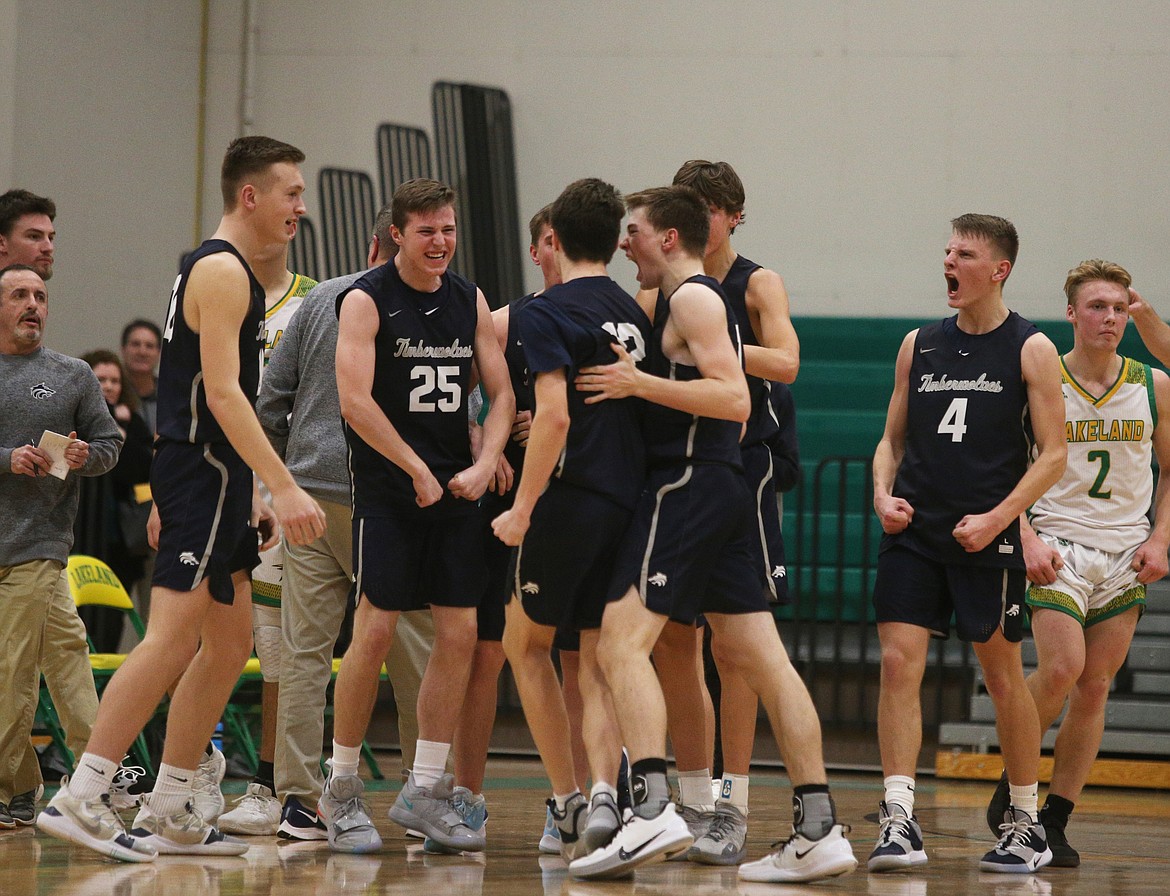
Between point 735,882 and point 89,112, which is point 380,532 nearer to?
point 735,882

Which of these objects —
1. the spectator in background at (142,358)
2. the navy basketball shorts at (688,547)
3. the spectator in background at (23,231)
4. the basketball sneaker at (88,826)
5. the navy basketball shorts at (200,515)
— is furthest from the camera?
the spectator in background at (142,358)

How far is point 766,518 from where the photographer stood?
192 inches

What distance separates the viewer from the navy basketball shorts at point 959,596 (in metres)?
4.68

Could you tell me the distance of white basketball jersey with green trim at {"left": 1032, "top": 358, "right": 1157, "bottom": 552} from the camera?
5.43 meters

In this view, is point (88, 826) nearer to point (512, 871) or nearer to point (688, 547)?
point (512, 871)

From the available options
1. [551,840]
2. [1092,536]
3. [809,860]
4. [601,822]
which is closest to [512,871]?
[551,840]

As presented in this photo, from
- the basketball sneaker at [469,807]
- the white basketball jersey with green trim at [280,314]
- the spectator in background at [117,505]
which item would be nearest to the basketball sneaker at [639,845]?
the basketball sneaker at [469,807]

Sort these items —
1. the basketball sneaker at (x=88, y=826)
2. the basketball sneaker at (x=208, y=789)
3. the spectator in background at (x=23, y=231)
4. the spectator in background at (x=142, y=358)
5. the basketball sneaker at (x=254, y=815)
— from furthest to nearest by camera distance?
1. the spectator in background at (x=142, y=358)
2. the spectator in background at (x=23, y=231)
3. the basketball sneaker at (x=254, y=815)
4. the basketball sneaker at (x=208, y=789)
5. the basketball sneaker at (x=88, y=826)

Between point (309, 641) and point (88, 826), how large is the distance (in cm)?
109

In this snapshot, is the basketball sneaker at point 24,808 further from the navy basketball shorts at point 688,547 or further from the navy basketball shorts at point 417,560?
the navy basketball shorts at point 688,547

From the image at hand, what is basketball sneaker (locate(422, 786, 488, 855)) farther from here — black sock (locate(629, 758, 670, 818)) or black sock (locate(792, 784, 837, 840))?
black sock (locate(792, 784, 837, 840))

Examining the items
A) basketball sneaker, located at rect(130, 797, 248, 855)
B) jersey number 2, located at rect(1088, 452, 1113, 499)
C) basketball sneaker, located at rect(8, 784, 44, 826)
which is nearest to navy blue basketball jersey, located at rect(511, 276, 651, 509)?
basketball sneaker, located at rect(130, 797, 248, 855)

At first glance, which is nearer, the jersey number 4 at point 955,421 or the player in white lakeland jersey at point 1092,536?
the jersey number 4 at point 955,421

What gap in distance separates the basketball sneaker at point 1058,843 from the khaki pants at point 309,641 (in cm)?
232
